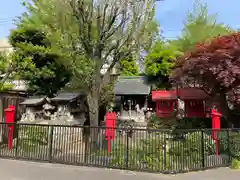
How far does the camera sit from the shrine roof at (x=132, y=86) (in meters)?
15.7

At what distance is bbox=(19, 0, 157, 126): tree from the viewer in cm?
956

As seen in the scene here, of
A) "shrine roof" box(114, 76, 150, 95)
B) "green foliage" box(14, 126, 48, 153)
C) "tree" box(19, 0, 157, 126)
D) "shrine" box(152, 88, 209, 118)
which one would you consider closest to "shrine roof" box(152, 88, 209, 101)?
"shrine" box(152, 88, 209, 118)

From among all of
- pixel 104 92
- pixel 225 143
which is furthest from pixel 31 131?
pixel 225 143

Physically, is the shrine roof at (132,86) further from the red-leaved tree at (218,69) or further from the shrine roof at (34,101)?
the shrine roof at (34,101)

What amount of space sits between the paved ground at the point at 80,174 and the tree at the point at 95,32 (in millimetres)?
3521

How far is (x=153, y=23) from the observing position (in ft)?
34.2

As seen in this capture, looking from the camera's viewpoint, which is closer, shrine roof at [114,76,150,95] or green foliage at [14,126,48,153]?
green foliage at [14,126,48,153]

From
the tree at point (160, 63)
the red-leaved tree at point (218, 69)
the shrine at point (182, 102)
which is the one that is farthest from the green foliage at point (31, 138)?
the tree at point (160, 63)

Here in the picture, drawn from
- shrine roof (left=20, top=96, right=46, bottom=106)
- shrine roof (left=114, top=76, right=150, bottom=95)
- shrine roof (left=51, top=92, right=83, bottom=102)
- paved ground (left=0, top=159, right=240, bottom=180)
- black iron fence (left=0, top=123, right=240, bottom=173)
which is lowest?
paved ground (left=0, top=159, right=240, bottom=180)

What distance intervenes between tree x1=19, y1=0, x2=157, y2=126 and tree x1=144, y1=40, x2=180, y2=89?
649 cm

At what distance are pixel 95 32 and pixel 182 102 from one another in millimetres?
7950

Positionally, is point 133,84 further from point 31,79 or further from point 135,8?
point 135,8

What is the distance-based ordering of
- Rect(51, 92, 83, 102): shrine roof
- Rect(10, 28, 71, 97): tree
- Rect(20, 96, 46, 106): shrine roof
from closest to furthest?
Rect(20, 96, 46, 106): shrine roof < Rect(51, 92, 83, 102): shrine roof < Rect(10, 28, 71, 97): tree

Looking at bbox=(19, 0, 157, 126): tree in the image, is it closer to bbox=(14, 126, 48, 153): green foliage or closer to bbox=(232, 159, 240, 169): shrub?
bbox=(14, 126, 48, 153): green foliage
